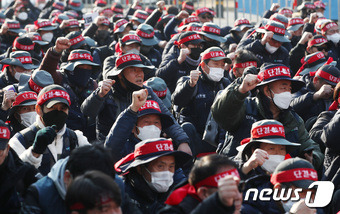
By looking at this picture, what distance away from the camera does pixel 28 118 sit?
7.55 meters

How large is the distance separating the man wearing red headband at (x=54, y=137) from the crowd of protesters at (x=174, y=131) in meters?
0.01

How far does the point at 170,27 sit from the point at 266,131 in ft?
27.4

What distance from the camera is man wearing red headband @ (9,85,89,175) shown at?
19.6 feet

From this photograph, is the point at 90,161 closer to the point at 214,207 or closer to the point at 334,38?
the point at 214,207

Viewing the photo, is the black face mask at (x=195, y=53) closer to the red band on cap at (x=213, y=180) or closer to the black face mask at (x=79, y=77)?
the black face mask at (x=79, y=77)

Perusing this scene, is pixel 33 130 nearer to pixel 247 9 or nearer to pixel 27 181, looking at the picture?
pixel 27 181

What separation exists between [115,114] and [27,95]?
3.29ft

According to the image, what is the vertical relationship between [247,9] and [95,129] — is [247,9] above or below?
below

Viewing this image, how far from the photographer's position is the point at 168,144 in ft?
19.0

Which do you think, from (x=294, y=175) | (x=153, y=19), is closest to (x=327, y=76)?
(x=294, y=175)

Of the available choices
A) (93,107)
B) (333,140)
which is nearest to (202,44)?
(93,107)

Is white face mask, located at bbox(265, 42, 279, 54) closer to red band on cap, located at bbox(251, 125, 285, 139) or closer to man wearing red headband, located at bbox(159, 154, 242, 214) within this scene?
red band on cap, located at bbox(251, 125, 285, 139)

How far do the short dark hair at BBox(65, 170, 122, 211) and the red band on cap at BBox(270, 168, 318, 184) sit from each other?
1.99 meters

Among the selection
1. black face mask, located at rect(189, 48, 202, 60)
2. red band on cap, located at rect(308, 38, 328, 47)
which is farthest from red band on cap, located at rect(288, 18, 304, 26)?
black face mask, located at rect(189, 48, 202, 60)
